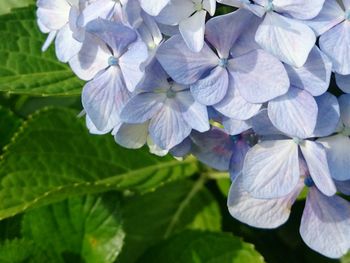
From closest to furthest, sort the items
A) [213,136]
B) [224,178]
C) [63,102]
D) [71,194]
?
[213,136], [71,194], [224,178], [63,102]

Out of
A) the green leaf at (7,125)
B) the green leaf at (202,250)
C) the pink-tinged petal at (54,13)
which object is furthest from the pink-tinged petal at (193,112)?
the green leaf at (7,125)

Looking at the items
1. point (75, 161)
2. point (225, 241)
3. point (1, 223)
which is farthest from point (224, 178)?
point (1, 223)

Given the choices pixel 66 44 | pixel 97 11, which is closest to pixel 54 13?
pixel 66 44

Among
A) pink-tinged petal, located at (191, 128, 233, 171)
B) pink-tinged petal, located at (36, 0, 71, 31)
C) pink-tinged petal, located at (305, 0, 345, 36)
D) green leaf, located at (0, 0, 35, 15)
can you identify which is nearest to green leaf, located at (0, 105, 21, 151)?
green leaf, located at (0, 0, 35, 15)

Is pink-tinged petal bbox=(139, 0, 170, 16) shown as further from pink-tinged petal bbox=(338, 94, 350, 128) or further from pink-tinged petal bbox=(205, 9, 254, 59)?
pink-tinged petal bbox=(338, 94, 350, 128)

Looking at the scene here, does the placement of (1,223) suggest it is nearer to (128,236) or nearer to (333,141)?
(128,236)

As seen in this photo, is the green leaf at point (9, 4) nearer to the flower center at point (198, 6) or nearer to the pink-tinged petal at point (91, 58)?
the pink-tinged petal at point (91, 58)
